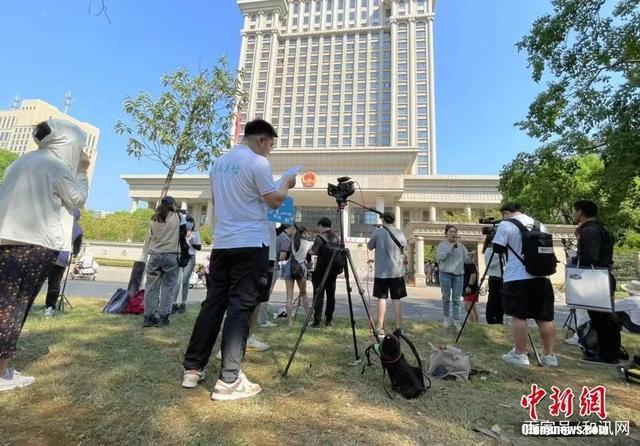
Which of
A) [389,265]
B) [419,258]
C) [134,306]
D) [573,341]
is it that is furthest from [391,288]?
[419,258]

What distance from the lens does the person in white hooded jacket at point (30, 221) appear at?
7.72ft

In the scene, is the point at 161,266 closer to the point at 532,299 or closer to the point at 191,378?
the point at 191,378

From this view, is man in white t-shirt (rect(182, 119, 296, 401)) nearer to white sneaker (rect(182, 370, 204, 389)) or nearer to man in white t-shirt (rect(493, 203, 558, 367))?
white sneaker (rect(182, 370, 204, 389))

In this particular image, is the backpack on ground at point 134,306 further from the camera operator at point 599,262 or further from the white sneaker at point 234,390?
the camera operator at point 599,262

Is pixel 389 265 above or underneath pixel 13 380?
above

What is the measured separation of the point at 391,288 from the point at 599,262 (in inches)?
101

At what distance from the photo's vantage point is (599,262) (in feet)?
13.5

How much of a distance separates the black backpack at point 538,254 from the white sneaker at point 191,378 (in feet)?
11.4

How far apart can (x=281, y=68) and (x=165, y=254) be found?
87275mm

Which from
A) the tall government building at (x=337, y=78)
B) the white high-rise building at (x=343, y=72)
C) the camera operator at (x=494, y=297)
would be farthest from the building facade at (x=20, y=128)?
the camera operator at (x=494, y=297)

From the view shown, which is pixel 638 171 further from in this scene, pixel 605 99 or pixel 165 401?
pixel 165 401

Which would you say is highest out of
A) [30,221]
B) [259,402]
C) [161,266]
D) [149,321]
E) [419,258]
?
[419,258]

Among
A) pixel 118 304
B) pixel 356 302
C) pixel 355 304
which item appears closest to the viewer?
pixel 118 304

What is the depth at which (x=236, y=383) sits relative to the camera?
241 cm
